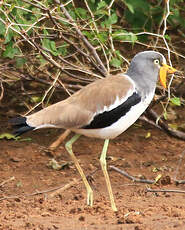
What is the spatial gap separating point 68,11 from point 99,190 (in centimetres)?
169

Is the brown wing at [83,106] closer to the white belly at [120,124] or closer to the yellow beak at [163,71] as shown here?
the white belly at [120,124]

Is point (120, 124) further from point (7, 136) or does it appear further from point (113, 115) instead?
point (7, 136)

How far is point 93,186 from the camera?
6.17m

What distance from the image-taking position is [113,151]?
7023 mm

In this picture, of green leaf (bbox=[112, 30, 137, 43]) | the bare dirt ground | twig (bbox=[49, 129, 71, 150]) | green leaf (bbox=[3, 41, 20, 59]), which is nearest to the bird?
the bare dirt ground

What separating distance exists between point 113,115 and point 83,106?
24 cm

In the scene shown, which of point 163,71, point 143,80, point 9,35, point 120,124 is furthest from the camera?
point 9,35

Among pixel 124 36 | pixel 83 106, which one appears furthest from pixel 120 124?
pixel 124 36

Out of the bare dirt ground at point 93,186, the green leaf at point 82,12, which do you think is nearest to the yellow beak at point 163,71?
the bare dirt ground at point 93,186

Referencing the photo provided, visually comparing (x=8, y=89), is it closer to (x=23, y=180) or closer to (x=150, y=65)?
(x=23, y=180)

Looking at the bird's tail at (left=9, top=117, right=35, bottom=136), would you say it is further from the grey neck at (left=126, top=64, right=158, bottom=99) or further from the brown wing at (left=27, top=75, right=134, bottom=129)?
the grey neck at (left=126, top=64, right=158, bottom=99)

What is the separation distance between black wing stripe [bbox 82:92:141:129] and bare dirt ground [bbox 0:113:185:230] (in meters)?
0.62

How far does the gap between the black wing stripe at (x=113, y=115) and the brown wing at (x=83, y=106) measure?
0.04m

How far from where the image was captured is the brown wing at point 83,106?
4910mm
